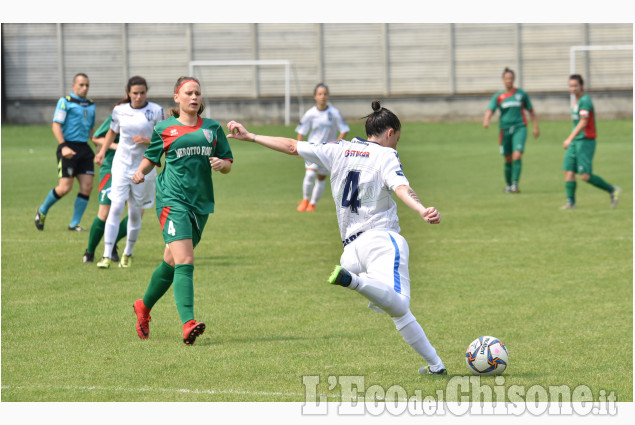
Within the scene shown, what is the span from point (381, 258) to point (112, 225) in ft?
18.8

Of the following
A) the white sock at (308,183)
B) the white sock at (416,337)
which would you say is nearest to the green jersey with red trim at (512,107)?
the white sock at (308,183)

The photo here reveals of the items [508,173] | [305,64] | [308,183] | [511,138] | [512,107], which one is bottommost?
[308,183]

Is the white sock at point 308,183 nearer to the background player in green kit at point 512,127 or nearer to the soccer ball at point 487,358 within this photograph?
the background player in green kit at point 512,127

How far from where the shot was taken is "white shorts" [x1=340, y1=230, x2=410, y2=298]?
6.23 m

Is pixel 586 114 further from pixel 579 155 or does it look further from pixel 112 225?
pixel 112 225

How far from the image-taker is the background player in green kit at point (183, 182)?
770cm

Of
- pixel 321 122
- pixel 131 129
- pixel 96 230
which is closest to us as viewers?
pixel 131 129

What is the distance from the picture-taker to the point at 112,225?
11289 millimetres

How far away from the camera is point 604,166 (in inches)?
997

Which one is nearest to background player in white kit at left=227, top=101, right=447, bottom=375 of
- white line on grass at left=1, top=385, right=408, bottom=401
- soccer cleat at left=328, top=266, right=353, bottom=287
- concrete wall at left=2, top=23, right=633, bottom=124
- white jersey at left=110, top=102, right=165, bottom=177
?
soccer cleat at left=328, top=266, right=353, bottom=287

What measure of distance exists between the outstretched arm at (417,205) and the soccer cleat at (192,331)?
6.41 ft

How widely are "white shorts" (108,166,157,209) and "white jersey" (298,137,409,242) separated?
5042mm

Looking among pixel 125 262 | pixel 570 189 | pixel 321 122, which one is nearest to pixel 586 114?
pixel 570 189

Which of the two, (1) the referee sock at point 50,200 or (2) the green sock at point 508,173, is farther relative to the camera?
(2) the green sock at point 508,173
